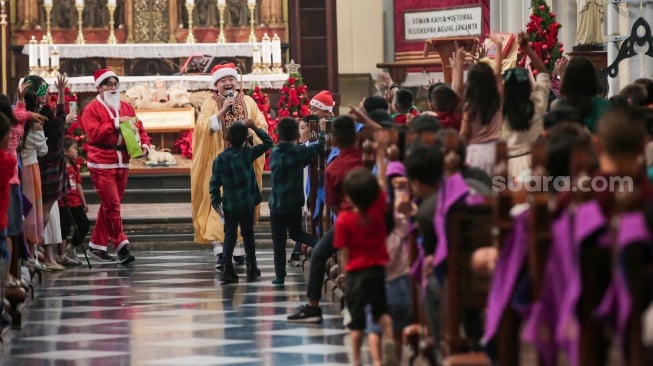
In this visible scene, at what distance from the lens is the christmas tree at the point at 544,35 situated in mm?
13188

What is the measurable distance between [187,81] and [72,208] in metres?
6.57

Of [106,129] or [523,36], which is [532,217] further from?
[106,129]

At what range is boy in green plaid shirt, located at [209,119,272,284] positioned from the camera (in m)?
12.8

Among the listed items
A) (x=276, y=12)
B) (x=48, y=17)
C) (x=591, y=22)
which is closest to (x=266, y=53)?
(x=276, y=12)

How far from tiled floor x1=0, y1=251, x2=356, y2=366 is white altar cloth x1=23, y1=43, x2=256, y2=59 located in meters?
9.31

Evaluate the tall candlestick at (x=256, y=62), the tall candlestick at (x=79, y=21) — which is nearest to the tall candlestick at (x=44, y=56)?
the tall candlestick at (x=79, y=21)

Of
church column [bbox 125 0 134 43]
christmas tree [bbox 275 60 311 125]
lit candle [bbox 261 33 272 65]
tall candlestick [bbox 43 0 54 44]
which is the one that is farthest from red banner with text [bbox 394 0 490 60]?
tall candlestick [bbox 43 0 54 44]

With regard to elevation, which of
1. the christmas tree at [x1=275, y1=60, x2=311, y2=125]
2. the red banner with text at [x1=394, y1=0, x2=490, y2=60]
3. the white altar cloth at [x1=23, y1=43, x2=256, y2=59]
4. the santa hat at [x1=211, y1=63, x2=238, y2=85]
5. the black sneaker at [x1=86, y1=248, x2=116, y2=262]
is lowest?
the black sneaker at [x1=86, y1=248, x2=116, y2=262]

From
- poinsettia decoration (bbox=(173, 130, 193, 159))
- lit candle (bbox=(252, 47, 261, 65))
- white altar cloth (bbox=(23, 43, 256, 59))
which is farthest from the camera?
white altar cloth (bbox=(23, 43, 256, 59))

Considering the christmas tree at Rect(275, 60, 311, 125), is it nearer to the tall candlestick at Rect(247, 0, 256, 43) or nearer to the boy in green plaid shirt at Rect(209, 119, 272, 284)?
the tall candlestick at Rect(247, 0, 256, 43)

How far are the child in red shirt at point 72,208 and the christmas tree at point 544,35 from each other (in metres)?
4.69

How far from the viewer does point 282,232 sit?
1239cm

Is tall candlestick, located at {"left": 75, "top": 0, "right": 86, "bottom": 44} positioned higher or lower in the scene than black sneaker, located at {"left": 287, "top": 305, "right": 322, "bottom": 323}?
higher

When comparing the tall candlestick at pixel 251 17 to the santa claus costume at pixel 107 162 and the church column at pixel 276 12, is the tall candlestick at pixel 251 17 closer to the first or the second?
the church column at pixel 276 12
